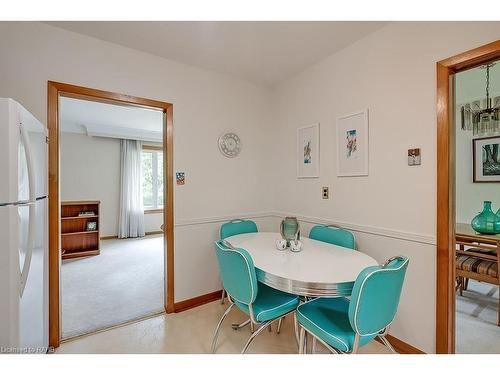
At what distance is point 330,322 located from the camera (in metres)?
1.43

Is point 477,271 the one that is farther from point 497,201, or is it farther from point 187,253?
point 187,253

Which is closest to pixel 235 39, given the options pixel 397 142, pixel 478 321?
pixel 397 142

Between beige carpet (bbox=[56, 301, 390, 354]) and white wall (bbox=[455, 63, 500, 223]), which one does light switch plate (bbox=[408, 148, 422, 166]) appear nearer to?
beige carpet (bbox=[56, 301, 390, 354])

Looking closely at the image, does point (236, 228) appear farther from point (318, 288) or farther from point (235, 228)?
point (318, 288)

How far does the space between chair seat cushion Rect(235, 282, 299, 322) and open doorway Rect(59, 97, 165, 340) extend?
1296 mm

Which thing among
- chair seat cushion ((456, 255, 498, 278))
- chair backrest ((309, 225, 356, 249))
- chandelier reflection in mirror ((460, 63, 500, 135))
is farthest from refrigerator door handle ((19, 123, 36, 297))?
chandelier reflection in mirror ((460, 63, 500, 135))

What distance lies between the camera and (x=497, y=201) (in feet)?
9.86

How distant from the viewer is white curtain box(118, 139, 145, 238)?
5.71m

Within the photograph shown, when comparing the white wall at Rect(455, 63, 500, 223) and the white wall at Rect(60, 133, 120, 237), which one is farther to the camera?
the white wall at Rect(60, 133, 120, 237)

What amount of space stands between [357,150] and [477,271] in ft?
5.14

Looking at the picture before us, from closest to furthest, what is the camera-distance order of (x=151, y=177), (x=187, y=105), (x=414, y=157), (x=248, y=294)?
1. (x=248, y=294)
2. (x=414, y=157)
3. (x=187, y=105)
4. (x=151, y=177)

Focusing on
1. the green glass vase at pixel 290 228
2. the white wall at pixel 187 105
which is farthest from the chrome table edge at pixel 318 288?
Answer: the white wall at pixel 187 105

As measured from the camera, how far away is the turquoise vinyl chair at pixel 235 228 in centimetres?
255

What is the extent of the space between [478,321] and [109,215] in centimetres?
629
